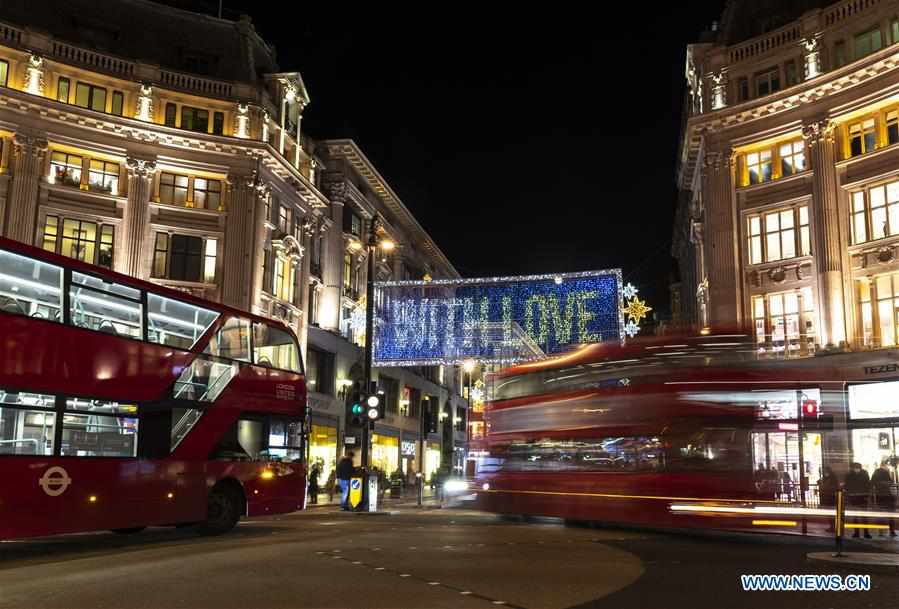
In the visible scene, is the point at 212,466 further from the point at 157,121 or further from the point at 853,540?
the point at 157,121

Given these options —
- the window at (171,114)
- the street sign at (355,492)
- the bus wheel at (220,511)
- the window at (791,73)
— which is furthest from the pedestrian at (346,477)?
the window at (791,73)

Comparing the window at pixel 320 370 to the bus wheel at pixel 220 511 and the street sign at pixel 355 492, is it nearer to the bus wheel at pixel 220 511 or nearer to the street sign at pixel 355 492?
the street sign at pixel 355 492

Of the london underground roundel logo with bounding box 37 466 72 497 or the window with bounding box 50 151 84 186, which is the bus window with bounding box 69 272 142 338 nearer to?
the london underground roundel logo with bounding box 37 466 72 497

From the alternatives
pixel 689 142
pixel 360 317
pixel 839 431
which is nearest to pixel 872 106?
pixel 689 142

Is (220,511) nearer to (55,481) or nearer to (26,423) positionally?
(55,481)

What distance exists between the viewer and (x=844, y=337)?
29969 mm

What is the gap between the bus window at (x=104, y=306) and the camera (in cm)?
1363

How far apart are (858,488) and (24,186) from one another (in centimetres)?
2929

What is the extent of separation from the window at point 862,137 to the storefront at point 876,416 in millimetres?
8484

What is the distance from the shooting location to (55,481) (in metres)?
13.3

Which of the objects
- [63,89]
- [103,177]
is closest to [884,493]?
[103,177]

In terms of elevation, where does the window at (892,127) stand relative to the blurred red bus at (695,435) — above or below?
above

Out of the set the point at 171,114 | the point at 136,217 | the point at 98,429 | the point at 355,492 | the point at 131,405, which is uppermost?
the point at 171,114

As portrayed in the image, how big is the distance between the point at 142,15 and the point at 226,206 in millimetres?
9277
